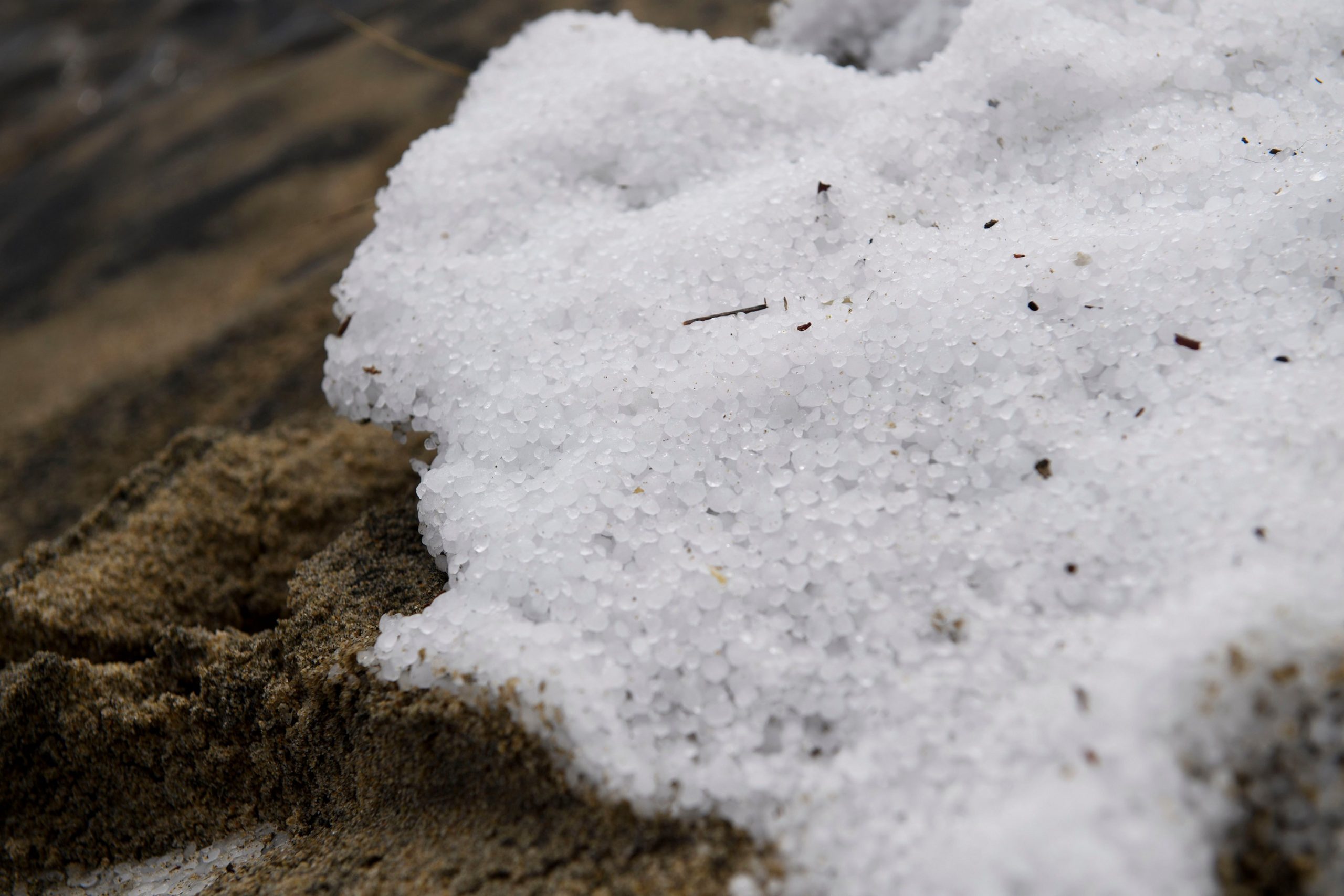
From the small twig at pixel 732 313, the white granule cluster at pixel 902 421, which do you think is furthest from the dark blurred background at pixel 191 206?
the small twig at pixel 732 313

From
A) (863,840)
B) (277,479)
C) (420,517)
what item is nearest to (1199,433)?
(863,840)

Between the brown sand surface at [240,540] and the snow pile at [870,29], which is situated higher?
the snow pile at [870,29]

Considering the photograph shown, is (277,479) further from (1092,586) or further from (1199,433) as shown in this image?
(1199,433)

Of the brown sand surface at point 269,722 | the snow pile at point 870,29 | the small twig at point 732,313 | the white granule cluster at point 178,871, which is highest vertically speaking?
the snow pile at point 870,29

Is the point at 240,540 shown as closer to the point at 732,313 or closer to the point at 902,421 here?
the point at 732,313

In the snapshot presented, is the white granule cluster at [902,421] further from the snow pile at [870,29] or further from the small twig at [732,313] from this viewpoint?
the snow pile at [870,29]

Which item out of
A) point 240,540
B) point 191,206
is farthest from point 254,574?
point 191,206

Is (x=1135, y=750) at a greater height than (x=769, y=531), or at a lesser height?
lesser
